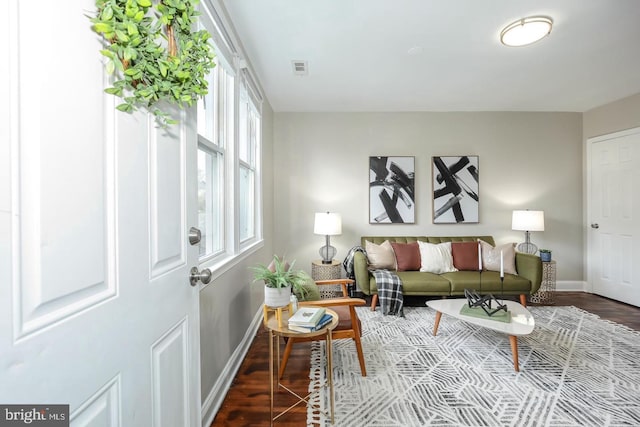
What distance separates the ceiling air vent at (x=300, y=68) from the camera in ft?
8.77

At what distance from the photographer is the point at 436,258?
136 inches

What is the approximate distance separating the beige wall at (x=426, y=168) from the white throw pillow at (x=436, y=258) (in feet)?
1.43

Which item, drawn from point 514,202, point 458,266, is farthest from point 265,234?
point 514,202

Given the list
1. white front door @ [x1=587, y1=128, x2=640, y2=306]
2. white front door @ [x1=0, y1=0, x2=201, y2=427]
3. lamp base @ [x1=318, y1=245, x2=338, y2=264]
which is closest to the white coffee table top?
lamp base @ [x1=318, y1=245, x2=338, y2=264]

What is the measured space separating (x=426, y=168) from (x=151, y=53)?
3.85m

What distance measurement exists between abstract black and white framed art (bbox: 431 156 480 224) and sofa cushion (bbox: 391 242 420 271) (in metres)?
0.71

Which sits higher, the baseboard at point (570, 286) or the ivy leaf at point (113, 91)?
the ivy leaf at point (113, 91)

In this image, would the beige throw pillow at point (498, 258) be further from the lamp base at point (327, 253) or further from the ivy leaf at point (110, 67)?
the ivy leaf at point (110, 67)

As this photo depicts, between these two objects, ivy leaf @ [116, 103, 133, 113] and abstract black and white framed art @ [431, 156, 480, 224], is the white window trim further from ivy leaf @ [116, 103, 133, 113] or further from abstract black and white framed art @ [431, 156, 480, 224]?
abstract black and white framed art @ [431, 156, 480, 224]

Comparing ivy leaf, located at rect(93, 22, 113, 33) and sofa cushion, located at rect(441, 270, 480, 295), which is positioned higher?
ivy leaf, located at rect(93, 22, 113, 33)

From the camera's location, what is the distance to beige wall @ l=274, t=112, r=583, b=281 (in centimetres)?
398

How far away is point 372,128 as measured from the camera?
402 centimetres

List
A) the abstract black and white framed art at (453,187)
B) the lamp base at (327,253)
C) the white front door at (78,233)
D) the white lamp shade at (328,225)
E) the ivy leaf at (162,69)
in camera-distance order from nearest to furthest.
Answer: the white front door at (78,233) → the ivy leaf at (162,69) → the white lamp shade at (328,225) → the lamp base at (327,253) → the abstract black and white framed art at (453,187)

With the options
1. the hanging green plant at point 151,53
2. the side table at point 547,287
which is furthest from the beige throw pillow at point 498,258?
the hanging green plant at point 151,53
